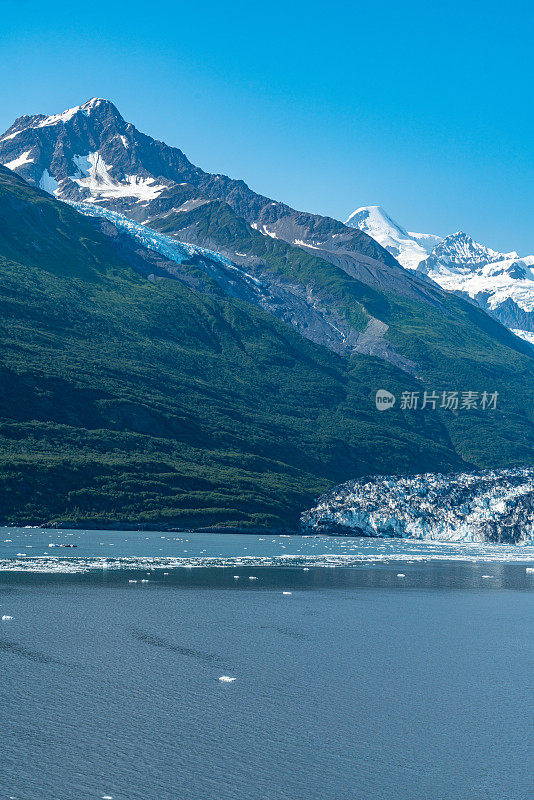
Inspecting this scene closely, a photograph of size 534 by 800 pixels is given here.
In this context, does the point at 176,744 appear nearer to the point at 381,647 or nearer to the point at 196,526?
the point at 381,647

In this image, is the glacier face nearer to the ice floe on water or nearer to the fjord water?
the ice floe on water

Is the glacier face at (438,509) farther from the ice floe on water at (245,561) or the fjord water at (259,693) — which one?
the fjord water at (259,693)

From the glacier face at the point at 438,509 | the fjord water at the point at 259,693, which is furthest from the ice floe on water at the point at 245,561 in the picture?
the glacier face at the point at 438,509

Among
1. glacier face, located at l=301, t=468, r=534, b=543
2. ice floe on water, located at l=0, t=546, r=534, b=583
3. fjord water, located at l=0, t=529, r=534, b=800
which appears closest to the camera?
fjord water, located at l=0, t=529, r=534, b=800

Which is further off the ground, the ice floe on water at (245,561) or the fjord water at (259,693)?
the fjord water at (259,693)

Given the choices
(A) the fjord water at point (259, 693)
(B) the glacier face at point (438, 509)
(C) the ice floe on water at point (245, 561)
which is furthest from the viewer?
(B) the glacier face at point (438, 509)

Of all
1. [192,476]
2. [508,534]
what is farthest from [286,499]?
[508,534]

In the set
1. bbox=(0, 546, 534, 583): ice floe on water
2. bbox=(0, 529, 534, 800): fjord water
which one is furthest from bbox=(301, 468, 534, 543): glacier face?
bbox=(0, 529, 534, 800): fjord water
